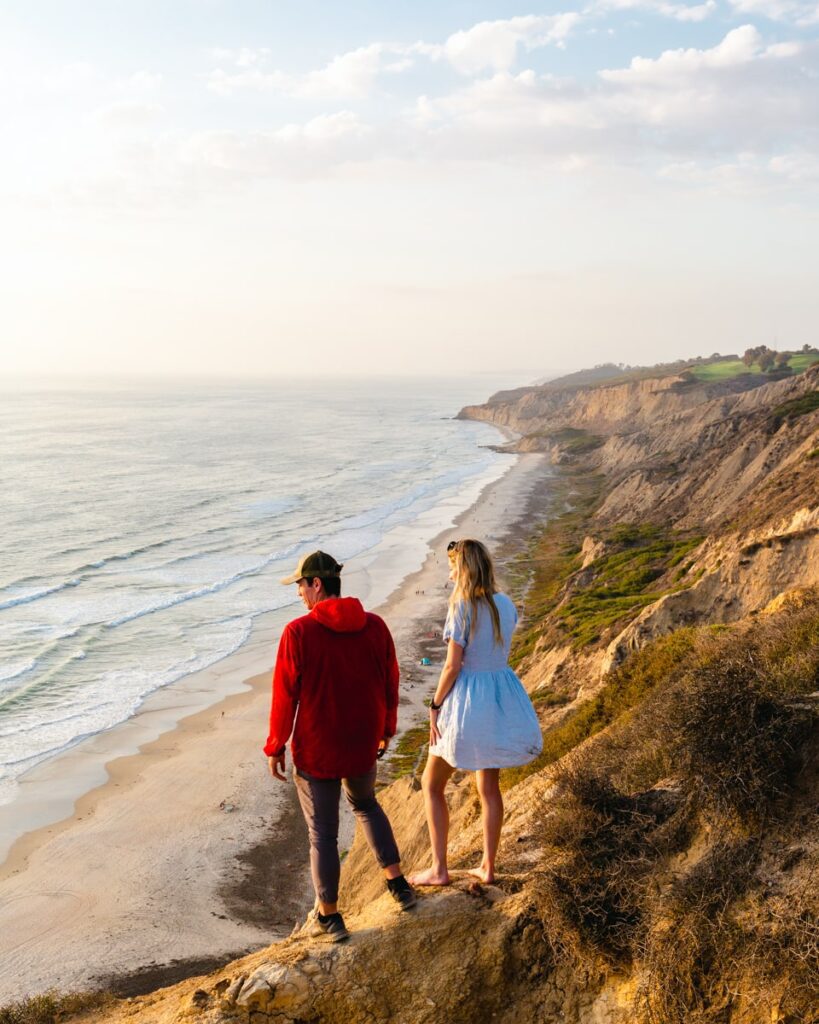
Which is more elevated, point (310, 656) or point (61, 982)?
point (310, 656)

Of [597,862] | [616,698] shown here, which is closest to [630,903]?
[597,862]

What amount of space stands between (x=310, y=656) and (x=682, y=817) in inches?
105

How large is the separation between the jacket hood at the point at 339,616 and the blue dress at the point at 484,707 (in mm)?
573

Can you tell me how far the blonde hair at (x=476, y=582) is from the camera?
5270 mm

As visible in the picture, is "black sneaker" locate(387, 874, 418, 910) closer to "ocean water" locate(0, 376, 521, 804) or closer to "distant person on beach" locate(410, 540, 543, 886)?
"distant person on beach" locate(410, 540, 543, 886)

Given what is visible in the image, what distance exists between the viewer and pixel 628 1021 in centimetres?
456

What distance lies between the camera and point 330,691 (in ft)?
16.5

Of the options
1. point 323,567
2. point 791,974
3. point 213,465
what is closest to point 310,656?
point 323,567

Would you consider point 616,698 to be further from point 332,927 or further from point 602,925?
point 332,927

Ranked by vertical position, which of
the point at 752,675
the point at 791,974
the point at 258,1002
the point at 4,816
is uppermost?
the point at 752,675

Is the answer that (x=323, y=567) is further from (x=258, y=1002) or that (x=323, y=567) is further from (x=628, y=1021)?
(x=628, y=1021)

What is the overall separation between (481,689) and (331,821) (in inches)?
49.3

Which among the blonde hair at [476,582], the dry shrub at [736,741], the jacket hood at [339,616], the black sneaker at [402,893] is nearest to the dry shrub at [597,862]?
the dry shrub at [736,741]

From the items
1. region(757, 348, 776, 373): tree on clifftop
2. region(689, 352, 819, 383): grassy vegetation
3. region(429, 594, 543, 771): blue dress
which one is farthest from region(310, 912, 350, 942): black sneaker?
region(757, 348, 776, 373): tree on clifftop
